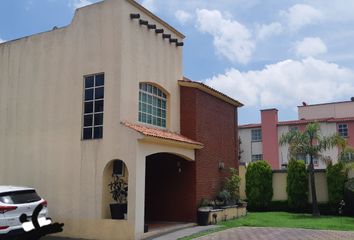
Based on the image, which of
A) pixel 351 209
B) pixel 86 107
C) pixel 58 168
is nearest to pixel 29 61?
pixel 86 107

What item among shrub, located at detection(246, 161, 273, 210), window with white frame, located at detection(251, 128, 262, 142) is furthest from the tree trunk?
window with white frame, located at detection(251, 128, 262, 142)

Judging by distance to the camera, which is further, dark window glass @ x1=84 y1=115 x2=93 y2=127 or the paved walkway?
dark window glass @ x1=84 y1=115 x2=93 y2=127

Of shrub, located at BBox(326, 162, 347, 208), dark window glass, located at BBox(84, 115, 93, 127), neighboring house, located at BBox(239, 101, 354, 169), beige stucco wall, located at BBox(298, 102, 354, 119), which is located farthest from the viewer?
beige stucco wall, located at BBox(298, 102, 354, 119)

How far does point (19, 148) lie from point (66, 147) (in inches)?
95.5

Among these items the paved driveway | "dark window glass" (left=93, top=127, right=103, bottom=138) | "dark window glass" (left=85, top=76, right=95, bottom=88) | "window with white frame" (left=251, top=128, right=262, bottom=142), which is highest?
"window with white frame" (left=251, top=128, right=262, bottom=142)

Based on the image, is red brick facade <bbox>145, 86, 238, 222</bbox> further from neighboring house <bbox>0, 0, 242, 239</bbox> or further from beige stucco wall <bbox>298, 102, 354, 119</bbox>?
beige stucco wall <bbox>298, 102, 354, 119</bbox>

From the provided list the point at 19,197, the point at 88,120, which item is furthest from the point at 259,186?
the point at 19,197

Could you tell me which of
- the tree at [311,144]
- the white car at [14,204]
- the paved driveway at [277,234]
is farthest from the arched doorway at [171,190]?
the tree at [311,144]

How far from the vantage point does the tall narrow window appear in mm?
13227

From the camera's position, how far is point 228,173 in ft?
62.6

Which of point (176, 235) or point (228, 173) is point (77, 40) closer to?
point (176, 235)

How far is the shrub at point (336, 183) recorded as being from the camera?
19984 millimetres

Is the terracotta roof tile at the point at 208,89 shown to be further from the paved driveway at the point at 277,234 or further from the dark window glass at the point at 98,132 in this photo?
the paved driveway at the point at 277,234

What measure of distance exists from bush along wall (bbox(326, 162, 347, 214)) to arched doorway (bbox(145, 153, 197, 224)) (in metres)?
8.68
